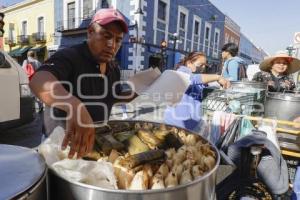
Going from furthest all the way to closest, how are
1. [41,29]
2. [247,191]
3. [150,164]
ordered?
[41,29], [247,191], [150,164]

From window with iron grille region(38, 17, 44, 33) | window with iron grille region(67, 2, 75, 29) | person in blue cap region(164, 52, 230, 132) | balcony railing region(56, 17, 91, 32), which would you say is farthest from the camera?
window with iron grille region(38, 17, 44, 33)

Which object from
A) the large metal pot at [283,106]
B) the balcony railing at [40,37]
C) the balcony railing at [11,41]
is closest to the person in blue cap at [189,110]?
the large metal pot at [283,106]

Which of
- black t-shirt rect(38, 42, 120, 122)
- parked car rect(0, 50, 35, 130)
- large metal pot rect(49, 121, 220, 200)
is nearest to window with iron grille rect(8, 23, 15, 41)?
parked car rect(0, 50, 35, 130)

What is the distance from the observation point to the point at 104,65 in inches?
69.4

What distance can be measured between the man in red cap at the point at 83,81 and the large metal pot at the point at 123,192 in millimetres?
115

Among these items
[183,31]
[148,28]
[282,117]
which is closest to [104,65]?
[282,117]

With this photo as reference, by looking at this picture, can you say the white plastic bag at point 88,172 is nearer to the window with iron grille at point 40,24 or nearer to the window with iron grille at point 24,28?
the window with iron grille at point 40,24

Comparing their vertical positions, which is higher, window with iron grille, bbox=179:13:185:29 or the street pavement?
window with iron grille, bbox=179:13:185:29

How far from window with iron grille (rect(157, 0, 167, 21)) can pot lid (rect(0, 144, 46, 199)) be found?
651 inches

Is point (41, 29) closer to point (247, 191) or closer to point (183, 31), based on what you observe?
point (183, 31)

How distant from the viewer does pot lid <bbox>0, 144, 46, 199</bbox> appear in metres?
0.69

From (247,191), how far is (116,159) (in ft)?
3.13

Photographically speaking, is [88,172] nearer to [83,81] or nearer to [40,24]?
[83,81]

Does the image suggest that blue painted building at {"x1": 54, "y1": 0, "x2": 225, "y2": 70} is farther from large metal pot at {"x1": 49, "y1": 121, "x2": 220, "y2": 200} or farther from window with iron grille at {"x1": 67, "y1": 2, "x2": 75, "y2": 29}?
large metal pot at {"x1": 49, "y1": 121, "x2": 220, "y2": 200}
